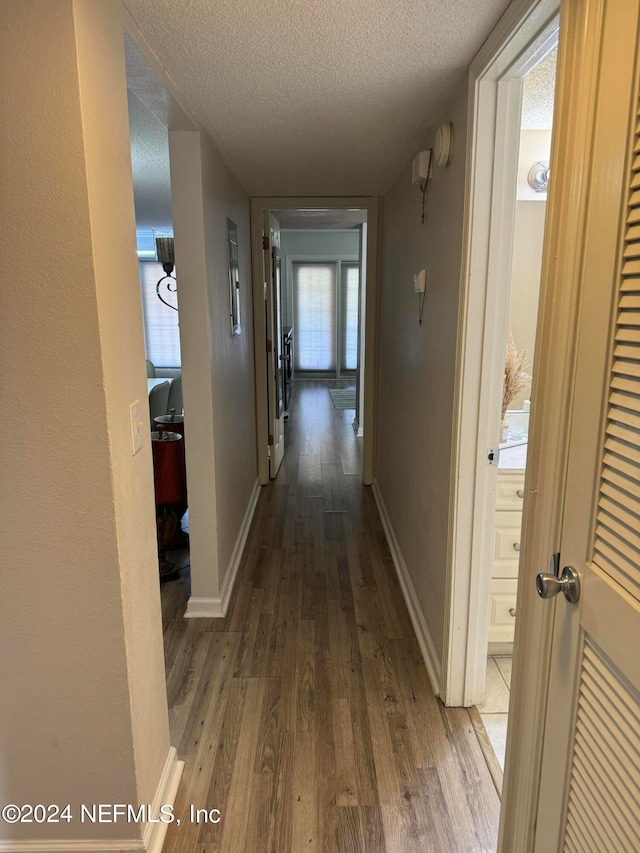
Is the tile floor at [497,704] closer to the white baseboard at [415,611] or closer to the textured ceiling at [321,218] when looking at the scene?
the white baseboard at [415,611]

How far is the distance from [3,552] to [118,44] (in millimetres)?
1221

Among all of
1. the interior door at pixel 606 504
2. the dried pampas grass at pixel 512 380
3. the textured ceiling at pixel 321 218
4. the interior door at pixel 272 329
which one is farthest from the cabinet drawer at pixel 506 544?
the textured ceiling at pixel 321 218

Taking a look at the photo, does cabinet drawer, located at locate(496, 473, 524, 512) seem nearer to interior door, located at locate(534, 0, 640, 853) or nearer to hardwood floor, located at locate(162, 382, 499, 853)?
hardwood floor, located at locate(162, 382, 499, 853)

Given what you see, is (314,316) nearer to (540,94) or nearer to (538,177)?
(538,177)

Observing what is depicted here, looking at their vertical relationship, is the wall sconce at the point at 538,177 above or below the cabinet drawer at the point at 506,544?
above

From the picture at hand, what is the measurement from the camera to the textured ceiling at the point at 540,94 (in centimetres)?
184

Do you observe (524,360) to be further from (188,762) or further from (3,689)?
(3,689)

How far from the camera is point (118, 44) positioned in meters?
1.27

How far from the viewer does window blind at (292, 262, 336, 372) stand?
9.12 metres

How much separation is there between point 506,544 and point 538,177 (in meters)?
1.69

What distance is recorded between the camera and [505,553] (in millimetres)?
2172

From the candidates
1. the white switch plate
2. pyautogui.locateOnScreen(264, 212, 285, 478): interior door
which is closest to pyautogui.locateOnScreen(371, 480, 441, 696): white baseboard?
pyautogui.locateOnScreen(264, 212, 285, 478): interior door

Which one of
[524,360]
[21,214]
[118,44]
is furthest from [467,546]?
[118,44]

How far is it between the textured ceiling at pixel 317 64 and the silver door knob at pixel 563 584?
1323 mm
